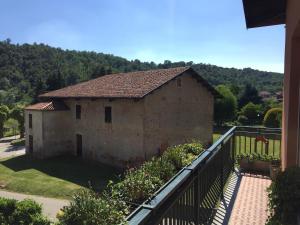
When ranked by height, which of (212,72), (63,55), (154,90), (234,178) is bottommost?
(234,178)

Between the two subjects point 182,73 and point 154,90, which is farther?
point 182,73

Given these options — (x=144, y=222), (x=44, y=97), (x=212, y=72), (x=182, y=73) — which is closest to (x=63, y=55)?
(x=212, y=72)

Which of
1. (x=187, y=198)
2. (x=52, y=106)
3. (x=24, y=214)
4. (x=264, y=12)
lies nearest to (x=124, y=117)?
(x=52, y=106)

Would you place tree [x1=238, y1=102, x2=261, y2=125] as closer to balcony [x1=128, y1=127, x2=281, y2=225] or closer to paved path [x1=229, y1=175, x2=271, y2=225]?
balcony [x1=128, y1=127, x2=281, y2=225]

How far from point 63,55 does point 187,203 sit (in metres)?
108

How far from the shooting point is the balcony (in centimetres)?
267

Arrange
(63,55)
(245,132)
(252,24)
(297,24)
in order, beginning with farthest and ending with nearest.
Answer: (63,55)
(245,132)
(252,24)
(297,24)

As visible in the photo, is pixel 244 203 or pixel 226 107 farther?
pixel 226 107

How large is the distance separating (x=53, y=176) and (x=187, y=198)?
1806 centimetres

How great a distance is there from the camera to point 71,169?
69.9ft

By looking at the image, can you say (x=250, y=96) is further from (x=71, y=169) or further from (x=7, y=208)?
(x=7, y=208)

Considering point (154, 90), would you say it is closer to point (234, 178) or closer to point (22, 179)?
point (22, 179)

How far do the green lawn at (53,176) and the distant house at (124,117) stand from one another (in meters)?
1.08

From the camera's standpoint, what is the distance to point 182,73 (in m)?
21.6
